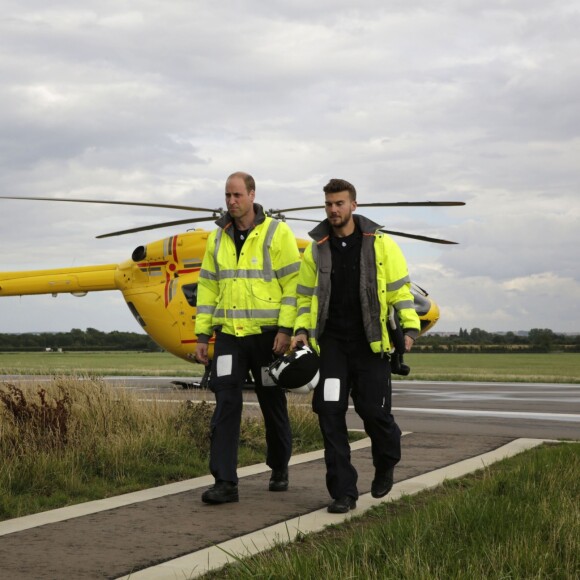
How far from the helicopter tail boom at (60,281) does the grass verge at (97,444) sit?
1120cm

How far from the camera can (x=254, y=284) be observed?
23.2ft

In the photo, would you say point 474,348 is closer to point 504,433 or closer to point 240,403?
point 504,433

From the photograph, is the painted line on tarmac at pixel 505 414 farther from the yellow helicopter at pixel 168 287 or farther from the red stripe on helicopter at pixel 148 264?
the red stripe on helicopter at pixel 148 264

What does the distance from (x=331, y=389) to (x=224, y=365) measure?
86cm

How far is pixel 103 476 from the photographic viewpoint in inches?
304

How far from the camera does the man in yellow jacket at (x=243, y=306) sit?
6984 millimetres

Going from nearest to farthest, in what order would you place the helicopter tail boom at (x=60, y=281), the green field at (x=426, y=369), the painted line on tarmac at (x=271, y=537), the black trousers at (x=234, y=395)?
the painted line on tarmac at (x=271, y=537) < the black trousers at (x=234, y=395) < the helicopter tail boom at (x=60, y=281) < the green field at (x=426, y=369)

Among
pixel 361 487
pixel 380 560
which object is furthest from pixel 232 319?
pixel 380 560

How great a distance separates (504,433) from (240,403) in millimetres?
5351

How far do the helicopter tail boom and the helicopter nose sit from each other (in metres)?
1.33

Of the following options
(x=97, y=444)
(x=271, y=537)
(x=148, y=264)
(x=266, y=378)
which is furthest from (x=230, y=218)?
(x=148, y=264)

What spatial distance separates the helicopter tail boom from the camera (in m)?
21.7

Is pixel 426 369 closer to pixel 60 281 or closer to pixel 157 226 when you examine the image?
pixel 60 281

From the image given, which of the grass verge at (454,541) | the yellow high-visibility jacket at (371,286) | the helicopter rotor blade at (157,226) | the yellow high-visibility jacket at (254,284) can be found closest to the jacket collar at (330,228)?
→ the yellow high-visibility jacket at (371,286)
